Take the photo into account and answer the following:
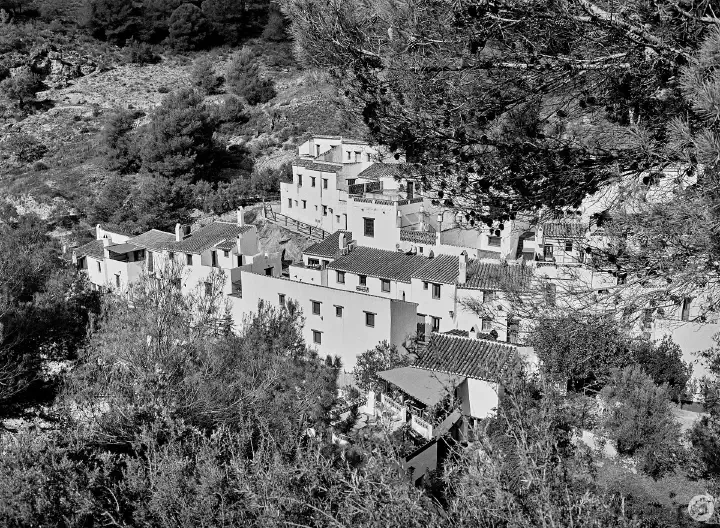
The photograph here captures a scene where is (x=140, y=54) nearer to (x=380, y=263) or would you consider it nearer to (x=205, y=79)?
(x=205, y=79)

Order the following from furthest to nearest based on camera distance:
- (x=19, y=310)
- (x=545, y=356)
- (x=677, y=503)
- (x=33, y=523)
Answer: (x=19, y=310), (x=545, y=356), (x=677, y=503), (x=33, y=523)

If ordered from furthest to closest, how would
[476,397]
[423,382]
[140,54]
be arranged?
[140,54]
[476,397]
[423,382]

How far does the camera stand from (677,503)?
13.9m

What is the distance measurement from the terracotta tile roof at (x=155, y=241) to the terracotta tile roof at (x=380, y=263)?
6.54 m

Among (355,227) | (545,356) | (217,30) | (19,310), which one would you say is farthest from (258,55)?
(545,356)

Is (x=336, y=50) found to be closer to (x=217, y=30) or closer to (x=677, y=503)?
(x=677, y=503)

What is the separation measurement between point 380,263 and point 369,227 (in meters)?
3.20

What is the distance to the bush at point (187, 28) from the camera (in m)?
61.3

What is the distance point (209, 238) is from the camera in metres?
26.9

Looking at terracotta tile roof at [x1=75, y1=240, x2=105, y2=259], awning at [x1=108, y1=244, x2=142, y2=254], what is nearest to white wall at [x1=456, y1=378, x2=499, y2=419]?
awning at [x1=108, y1=244, x2=142, y2=254]

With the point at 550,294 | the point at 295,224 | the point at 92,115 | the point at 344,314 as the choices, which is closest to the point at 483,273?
the point at 344,314

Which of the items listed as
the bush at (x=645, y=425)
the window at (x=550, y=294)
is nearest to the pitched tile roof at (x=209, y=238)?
the bush at (x=645, y=425)

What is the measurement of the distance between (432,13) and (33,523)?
582 cm

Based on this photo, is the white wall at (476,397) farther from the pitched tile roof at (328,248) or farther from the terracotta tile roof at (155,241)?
the terracotta tile roof at (155,241)
